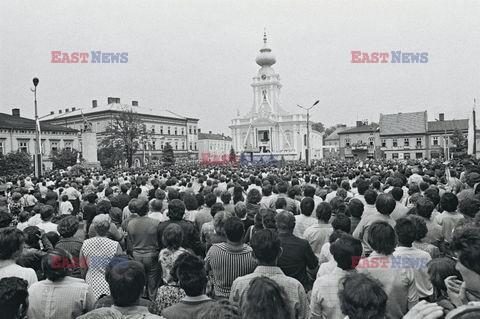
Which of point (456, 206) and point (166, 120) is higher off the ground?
point (166, 120)

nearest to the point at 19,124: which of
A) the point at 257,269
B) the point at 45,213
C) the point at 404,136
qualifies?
the point at 45,213

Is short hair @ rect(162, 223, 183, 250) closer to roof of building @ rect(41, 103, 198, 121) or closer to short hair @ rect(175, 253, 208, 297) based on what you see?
short hair @ rect(175, 253, 208, 297)

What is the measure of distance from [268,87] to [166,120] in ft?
81.6

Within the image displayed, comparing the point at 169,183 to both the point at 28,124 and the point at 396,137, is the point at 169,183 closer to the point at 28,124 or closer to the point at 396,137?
the point at 28,124

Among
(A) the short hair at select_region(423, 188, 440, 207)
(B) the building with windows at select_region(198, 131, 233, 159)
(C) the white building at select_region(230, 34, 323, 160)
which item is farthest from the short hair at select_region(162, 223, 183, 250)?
(B) the building with windows at select_region(198, 131, 233, 159)

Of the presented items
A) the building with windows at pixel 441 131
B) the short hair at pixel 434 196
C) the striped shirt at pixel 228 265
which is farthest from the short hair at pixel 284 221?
the building with windows at pixel 441 131

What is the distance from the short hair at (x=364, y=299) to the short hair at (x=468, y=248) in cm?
78

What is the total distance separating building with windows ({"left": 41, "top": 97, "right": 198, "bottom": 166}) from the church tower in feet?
57.6

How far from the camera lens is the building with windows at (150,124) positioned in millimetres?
78500

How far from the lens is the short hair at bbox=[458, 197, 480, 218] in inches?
267

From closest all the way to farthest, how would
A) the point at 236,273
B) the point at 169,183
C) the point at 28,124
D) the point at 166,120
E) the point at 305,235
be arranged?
the point at 236,273, the point at 305,235, the point at 169,183, the point at 28,124, the point at 166,120

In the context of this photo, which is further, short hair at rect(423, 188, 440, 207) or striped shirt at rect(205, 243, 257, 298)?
short hair at rect(423, 188, 440, 207)

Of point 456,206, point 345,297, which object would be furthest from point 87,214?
point 456,206

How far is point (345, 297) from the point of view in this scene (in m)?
2.73
